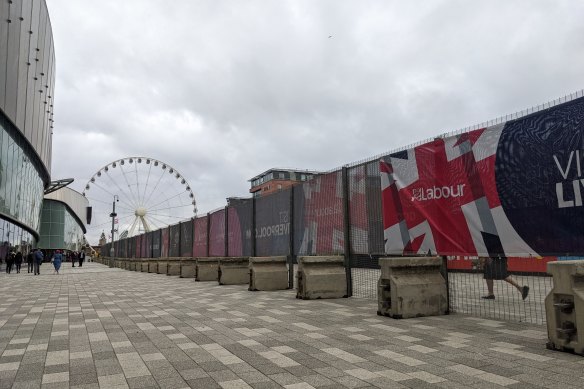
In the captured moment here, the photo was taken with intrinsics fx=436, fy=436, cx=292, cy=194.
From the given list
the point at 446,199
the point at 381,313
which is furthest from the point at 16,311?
the point at 446,199

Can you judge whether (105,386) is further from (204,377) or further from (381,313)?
(381,313)

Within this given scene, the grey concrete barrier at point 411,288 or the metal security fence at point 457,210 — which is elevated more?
the metal security fence at point 457,210

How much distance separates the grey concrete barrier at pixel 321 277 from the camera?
9914 mm

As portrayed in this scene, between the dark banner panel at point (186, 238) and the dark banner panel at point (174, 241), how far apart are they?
0.78 meters

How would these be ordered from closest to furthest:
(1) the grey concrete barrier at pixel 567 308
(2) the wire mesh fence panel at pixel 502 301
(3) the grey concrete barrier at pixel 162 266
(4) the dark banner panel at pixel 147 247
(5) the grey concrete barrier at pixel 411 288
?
(1) the grey concrete barrier at pixel 567 308, (5) the grey concrete barrier at pixel 411 288, (2) the wire mesh fence panel at pixel 502 301, (3) the grey concrete barrier at pixel 162 266, (4) the dark banner panel at pixel 147 247

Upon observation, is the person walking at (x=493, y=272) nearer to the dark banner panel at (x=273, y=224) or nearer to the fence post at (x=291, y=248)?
the fence post at (x=291, y=248)

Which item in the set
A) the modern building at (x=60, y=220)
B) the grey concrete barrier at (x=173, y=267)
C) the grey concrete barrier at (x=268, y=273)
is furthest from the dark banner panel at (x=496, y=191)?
the modern building at (x=60, y=220)

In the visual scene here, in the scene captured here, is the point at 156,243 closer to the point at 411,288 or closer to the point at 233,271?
the point at 233,271

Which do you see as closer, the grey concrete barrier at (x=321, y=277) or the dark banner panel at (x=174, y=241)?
the grey concrete barrier at (x=321, y=277)

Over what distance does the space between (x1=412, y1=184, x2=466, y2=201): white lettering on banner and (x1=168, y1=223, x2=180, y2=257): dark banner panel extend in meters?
19.7

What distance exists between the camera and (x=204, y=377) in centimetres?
400

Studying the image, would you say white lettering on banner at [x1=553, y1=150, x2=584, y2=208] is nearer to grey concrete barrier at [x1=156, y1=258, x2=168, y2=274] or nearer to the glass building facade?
grey concrete barrier at [x1=156, y1=258, x2=168, y2=274]

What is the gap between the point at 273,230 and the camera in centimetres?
1380

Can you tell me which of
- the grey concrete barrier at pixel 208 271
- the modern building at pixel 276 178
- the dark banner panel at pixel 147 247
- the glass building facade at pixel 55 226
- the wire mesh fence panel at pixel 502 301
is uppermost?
the modern building at pixel 276 178
